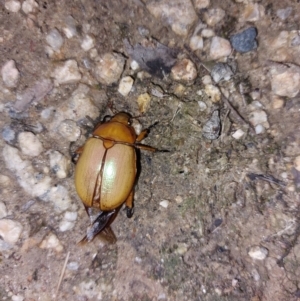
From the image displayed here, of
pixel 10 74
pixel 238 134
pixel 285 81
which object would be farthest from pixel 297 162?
pixel 10 74

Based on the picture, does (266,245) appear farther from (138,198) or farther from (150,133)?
(150,133)

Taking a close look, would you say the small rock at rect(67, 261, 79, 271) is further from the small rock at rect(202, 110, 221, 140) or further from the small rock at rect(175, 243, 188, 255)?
the small rock at rect(202, 110, 221, 140)

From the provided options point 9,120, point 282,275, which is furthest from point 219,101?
point 9,120

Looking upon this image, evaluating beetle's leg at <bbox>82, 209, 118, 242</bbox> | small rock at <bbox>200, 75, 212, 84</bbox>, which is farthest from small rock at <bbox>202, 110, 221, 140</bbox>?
beetle's leg at <bbox>82, 209, 118, 242</bbox>

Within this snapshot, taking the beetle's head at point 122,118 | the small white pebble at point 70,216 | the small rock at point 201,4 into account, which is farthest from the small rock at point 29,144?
the small rock at point 201,4

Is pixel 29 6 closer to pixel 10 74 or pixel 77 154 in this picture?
pixel 10 74

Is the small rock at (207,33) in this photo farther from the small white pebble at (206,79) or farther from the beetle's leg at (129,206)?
the beetle's leg at (129,206)

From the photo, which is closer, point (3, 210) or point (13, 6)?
point (13, 6)
